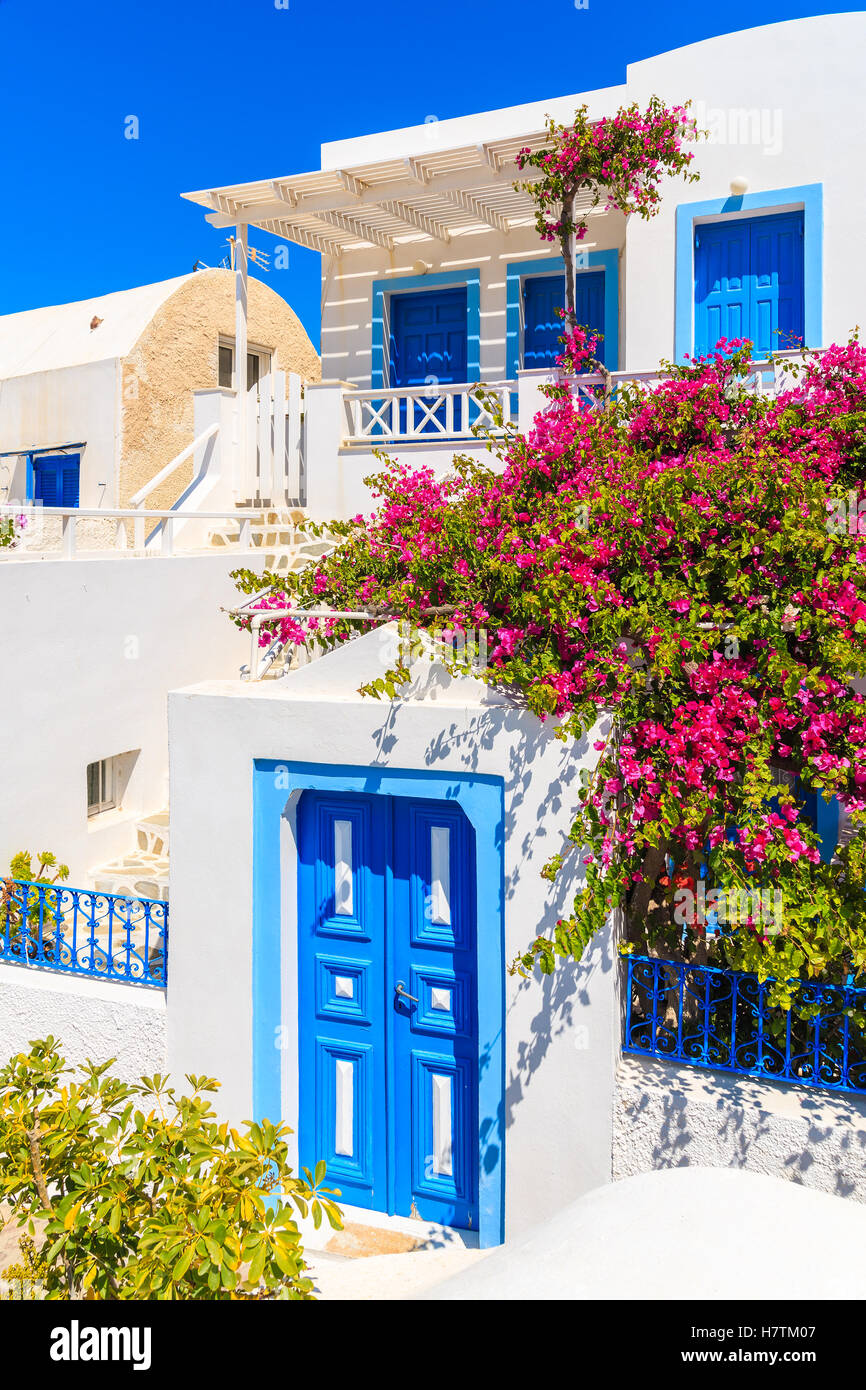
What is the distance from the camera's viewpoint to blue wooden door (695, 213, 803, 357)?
10.5m

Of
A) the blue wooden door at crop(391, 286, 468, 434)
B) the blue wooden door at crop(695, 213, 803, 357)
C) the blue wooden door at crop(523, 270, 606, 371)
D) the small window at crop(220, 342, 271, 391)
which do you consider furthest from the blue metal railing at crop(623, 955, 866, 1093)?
the small window at crop(220, 342, 271, 391)

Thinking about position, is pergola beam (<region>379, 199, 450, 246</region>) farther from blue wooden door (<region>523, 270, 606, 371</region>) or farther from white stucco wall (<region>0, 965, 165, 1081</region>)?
white stucco wall (<region>0, 965, 165, 1081</region>)

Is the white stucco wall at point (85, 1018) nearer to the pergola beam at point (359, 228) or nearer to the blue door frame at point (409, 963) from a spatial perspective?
the blue door frame at point (409, 963)

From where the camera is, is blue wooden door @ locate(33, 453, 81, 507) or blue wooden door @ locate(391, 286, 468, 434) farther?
blue wooden door @ locate(33, 453, 81, 507)

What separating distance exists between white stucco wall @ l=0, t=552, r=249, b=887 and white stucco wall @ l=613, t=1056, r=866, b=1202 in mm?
5158

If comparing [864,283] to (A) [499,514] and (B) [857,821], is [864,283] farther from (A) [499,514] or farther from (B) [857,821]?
(B) [857,821]

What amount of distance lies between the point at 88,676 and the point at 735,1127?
6158mm

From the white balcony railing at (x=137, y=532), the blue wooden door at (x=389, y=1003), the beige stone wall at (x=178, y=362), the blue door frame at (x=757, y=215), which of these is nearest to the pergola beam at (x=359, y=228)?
the white balcony railing at (x=137, y=532)

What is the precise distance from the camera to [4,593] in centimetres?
756
